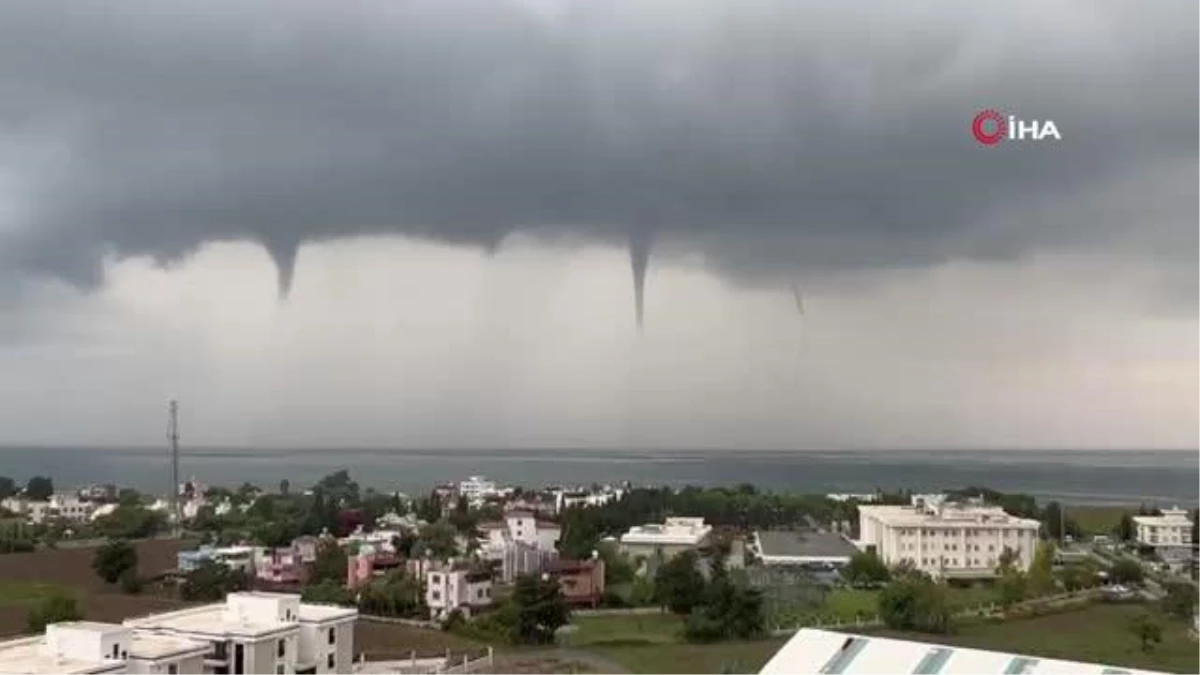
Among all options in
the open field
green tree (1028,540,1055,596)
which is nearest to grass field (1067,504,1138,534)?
green tree (1028,540,1055,596)

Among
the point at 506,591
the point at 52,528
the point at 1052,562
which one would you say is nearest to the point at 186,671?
the point at 506,591

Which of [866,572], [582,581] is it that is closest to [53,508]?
[582,581]

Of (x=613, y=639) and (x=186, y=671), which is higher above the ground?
(x=186, y=671)

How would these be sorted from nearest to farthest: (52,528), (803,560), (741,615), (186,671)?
(186,671), (741,615), (803,560), (52,528)

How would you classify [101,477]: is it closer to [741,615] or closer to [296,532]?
[296,532]

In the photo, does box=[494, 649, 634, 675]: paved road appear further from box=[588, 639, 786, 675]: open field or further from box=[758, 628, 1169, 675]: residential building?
box=[758, 628, 1169, 675]: residential building

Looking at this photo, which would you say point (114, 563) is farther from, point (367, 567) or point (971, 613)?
point (971, 613)

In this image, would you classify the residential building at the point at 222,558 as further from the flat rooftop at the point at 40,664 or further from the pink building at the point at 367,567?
the flat rooftop at the point at 40,664
